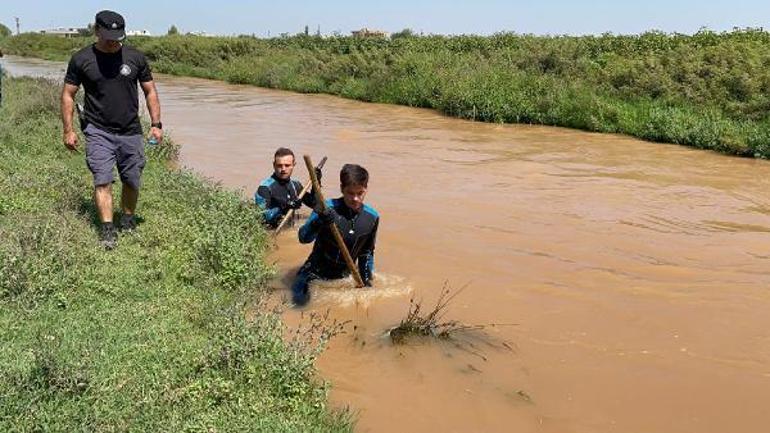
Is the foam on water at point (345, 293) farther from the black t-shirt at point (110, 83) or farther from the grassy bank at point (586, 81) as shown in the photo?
the grassy bank at point (586, 81)

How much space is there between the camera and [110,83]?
5625 millimetres

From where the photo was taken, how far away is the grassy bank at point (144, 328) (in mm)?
3363

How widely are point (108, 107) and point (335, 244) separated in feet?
6.88

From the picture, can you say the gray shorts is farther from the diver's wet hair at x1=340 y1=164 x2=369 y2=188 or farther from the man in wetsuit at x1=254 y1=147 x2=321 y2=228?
the diver's wet hair at x1=340 y1=164 x2=369 y2=188

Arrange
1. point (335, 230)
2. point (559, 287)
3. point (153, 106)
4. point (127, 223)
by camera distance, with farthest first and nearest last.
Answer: point (559, 287) → point (127, 223) → point (153, 106) → point (335, 230)

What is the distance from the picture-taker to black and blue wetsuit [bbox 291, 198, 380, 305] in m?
5.34

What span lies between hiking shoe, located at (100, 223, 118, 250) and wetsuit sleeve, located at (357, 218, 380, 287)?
1926 millimetres

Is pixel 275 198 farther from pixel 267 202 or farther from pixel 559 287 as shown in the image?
pixel 559 287

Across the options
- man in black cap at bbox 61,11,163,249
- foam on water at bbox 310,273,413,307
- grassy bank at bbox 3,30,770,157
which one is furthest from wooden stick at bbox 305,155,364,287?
grassy bank at bbox 3,30,770,157

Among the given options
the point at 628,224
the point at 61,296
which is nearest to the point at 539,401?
the point at 61,296

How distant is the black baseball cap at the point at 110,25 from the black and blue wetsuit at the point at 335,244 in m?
2.00

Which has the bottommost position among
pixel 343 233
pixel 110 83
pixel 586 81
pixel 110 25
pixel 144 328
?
pixel 144 328

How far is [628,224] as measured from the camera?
8570 millimetres

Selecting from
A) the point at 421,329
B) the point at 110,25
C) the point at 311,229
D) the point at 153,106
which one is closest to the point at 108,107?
the point at 153,106
